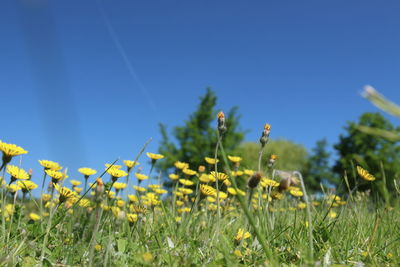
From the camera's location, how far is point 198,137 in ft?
74.3

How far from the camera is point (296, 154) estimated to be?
3694cm

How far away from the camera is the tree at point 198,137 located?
865 inches

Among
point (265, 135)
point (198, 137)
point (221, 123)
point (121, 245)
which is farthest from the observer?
point (198, 137)

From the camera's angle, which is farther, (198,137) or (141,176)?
(198,137)

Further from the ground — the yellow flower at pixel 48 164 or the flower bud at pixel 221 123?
the yellow flower at pixel 48 164

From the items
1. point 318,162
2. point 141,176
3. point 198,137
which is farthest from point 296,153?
point 141,176

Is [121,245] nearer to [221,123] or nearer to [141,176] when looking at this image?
[221,123]

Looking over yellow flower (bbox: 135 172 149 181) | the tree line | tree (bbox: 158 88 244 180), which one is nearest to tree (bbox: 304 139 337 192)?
the tree line

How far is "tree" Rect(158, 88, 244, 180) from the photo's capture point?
21973 millimetres

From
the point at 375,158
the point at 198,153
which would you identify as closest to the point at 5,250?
the point at 198,153

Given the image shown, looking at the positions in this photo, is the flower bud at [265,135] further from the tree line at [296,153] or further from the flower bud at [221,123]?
the tree line at [296,153]

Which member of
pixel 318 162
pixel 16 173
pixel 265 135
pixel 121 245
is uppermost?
pixel 318 162

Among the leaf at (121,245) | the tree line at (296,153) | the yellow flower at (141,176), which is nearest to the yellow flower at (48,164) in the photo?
the leaf at (121,245)

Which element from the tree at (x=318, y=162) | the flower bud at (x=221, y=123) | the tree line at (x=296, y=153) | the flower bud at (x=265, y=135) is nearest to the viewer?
the flower bud at (x=221, y=123)
